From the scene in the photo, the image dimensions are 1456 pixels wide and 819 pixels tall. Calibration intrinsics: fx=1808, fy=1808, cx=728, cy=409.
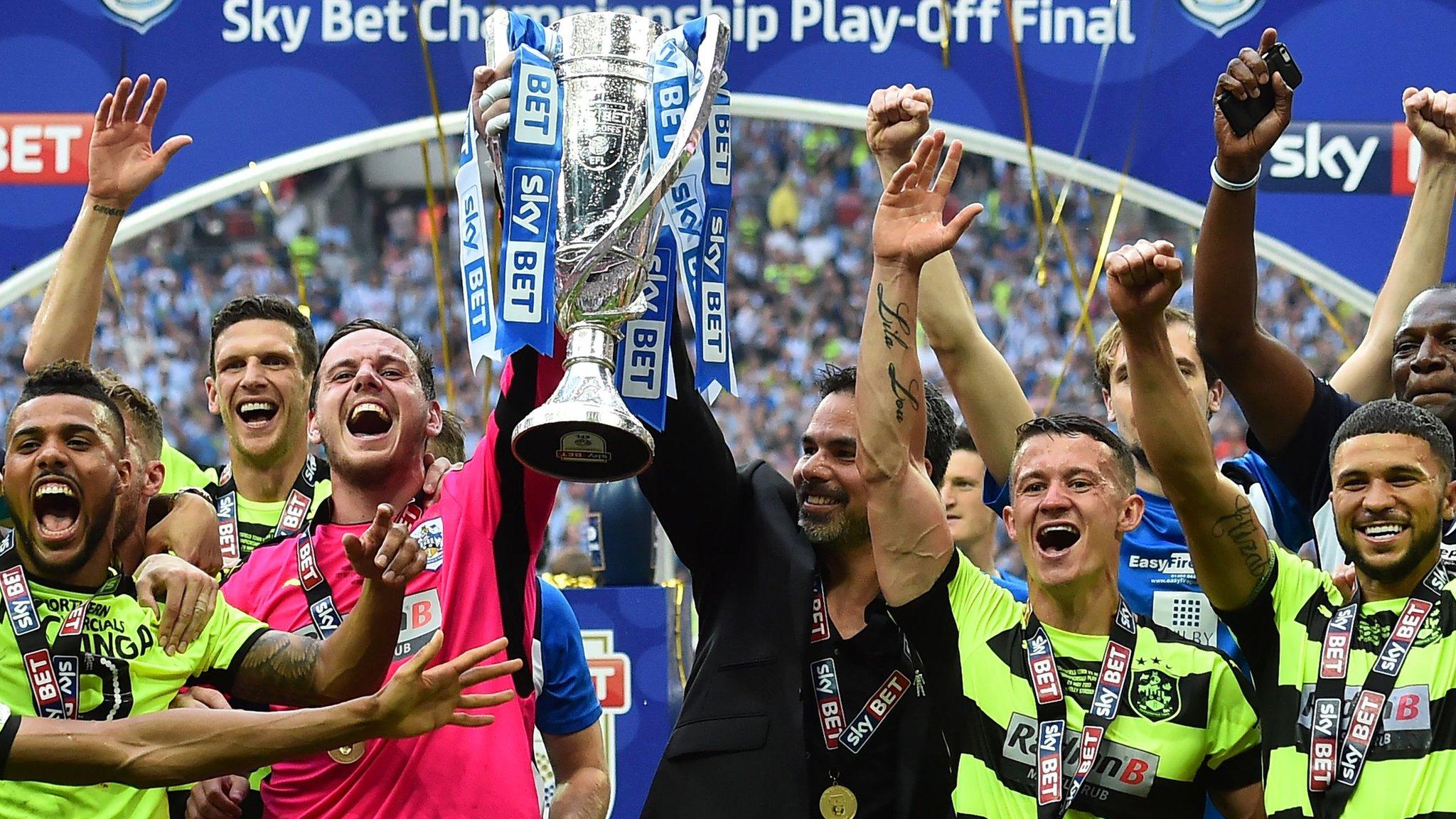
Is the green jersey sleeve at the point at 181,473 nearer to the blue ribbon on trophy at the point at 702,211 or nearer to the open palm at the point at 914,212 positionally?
the blue ribbon on trophy at the point at 702,211

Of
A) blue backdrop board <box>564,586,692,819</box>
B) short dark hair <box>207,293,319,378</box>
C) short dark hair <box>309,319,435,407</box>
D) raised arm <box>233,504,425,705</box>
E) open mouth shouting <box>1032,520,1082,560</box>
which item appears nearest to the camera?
raised arm <box>233,504,425,705</box>

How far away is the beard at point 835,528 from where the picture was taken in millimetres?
3654

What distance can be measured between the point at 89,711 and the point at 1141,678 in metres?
1.97

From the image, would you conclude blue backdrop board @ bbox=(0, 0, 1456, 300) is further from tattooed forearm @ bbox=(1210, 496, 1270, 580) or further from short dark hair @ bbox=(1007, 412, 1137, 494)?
tattooed forearm @ bbox=(1210, 496, 1270, 580)

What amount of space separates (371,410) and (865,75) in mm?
2917

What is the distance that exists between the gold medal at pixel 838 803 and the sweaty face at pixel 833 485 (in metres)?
0.51

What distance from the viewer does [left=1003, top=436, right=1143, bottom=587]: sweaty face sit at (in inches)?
141

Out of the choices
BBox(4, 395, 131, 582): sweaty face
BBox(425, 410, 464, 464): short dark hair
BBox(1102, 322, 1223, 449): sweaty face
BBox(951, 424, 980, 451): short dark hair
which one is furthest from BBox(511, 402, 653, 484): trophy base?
BBox(951, 424, 980, 451): short dark hair

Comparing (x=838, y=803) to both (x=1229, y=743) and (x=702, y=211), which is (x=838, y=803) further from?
(x=702, y=211)

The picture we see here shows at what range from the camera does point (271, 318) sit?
175 inches

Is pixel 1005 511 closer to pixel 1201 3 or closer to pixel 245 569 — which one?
pixel 245 569

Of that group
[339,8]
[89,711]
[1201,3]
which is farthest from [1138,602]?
[339,8]

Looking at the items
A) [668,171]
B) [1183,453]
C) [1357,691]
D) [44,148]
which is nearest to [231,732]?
[668,171]

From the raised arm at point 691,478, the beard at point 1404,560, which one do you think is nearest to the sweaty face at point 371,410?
the raised arm at point 691,478
